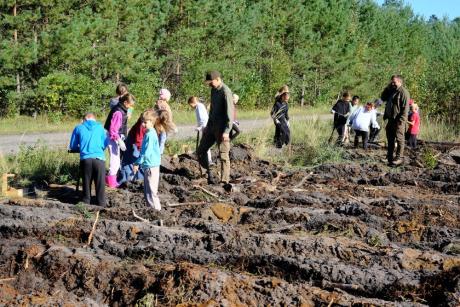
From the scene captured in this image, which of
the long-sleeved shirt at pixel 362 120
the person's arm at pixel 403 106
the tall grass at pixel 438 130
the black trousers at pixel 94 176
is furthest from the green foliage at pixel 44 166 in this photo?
the tall grass at pixel 438 130

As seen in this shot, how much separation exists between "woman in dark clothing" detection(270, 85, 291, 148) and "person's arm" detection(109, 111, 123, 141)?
6.43 metres

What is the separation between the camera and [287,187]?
11289 mm

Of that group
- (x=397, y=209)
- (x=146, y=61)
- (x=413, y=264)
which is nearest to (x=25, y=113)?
(x=146, y=61)

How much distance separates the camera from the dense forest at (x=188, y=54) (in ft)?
73.0

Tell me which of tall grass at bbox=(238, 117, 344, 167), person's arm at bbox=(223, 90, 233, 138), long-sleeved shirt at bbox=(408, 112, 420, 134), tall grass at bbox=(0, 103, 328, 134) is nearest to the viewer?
person's arm at bbox=(223, 90, 233, 138)

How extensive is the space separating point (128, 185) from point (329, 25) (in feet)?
110

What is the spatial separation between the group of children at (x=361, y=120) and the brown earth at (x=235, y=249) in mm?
6334

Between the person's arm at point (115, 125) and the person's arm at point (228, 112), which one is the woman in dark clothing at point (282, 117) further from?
the person's arm at point (115, 125)

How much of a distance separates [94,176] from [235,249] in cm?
322

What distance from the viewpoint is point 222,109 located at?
10773mm

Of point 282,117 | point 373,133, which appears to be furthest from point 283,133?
point 373,133

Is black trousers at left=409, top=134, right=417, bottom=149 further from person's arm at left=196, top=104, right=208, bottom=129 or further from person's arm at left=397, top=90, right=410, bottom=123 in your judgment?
person's arm at left=196, top=104, right=208, bottom=129

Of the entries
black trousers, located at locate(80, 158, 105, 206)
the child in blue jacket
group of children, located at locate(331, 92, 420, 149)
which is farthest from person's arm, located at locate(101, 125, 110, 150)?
group of children, located at locate(331, 92, 420, 149)

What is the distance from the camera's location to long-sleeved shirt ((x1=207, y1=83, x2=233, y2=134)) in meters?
10.6
